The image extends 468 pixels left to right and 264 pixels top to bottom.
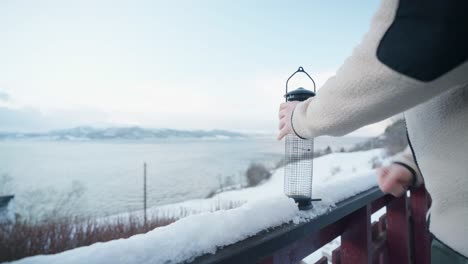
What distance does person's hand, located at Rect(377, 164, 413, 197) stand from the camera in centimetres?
68

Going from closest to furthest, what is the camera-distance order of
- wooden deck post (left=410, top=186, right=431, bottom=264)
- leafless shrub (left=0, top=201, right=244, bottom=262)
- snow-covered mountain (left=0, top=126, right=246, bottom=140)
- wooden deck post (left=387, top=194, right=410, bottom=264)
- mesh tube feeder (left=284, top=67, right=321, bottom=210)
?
mesh tube feeder (left=284, top=67, right=321, bottom=210) → wooden deck post (left=387, top=194, right=410, bottom=264) → wooden deck post (left=410, top=186, right=431, bottom=264) → leafless shrub (left=0, top=201, right=244, bottom=262) → snow-covered mountain (left=0, top=126, right=246, bottom=140)

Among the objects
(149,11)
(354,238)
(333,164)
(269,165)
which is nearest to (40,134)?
(269,165)

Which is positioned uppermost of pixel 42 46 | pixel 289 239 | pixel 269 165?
pixel 42 46

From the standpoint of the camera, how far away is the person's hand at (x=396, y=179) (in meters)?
0.68

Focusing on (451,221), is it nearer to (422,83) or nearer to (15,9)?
(422,83)

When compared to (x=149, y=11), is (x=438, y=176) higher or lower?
lower

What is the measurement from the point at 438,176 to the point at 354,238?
608mm

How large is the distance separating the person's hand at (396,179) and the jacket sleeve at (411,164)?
0.01m

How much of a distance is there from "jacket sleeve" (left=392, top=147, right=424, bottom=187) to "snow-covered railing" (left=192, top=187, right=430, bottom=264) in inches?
10.9

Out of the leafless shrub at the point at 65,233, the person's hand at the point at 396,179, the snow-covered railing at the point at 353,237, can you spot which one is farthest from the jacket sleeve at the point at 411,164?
the leafless shrub at the point at 65,233

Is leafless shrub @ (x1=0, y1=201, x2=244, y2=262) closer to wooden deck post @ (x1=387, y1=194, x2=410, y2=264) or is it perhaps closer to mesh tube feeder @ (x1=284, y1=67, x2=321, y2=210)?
wooden deck post @ (x1=387, y1=194, x2=410, y2=264)

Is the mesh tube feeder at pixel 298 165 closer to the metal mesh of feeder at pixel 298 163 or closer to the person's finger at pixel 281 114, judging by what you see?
the metal mesh of feeder at pixel 298 163

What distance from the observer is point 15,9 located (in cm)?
424

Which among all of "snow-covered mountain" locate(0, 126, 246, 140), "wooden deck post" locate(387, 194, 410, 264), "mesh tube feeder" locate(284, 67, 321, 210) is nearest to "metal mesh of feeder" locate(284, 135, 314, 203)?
"mesh tube feeder" locate(284, 67, 321, 210)
